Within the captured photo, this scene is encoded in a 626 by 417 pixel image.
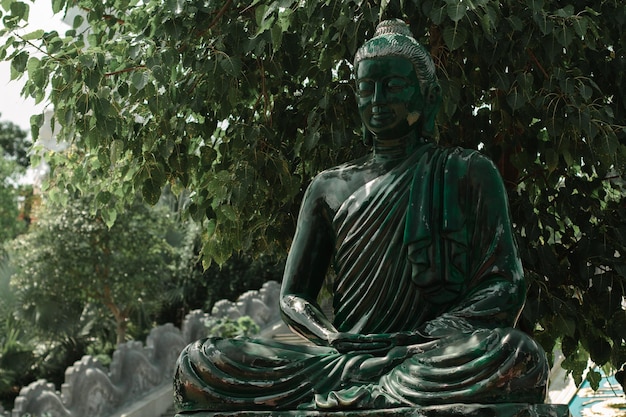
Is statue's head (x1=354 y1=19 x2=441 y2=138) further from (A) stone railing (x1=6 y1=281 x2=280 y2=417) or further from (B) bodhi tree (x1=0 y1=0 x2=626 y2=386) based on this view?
(A) stone railing (x1=6 y1=281 x2=280 y2=417)

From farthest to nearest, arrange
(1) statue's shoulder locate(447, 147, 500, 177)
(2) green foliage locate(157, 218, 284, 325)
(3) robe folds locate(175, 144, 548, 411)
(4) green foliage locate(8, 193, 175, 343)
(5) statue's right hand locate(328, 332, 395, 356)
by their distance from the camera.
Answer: (2) green foliage locate(157, 218, 284, 325) → (4) green foliage locate(8, 193, 175, 343) → (1) statue's shoulder locate(447, 147, 500, 177) → (5) statue's right hand locate(328, 332, 395, 356) → (3) robe folds locate(175, 144, 548, 411)

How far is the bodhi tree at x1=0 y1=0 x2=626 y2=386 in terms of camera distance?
5992 mm

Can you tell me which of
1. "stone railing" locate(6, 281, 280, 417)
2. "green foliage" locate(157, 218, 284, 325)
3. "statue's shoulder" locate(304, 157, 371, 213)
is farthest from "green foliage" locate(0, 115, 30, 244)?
"statue's shoulder" locate(304, 157, 371, 213)

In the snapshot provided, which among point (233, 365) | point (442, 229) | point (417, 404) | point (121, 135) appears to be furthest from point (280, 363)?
point (121, 135)

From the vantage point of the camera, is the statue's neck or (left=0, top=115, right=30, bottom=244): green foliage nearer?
the statue's neck

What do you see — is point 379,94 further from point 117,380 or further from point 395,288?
point 117,380

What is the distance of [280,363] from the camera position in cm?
410

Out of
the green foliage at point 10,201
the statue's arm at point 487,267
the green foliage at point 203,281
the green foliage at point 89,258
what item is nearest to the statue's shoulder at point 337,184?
the statue's arm at point 487,267

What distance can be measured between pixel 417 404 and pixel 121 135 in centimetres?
Result: 364

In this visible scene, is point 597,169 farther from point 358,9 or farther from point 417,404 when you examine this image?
point 417,404

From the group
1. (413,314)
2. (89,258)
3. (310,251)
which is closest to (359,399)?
(413,314)

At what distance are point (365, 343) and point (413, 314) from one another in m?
0.38

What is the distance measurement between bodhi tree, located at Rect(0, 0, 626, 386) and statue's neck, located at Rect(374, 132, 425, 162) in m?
0.98

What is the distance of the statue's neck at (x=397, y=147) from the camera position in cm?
476
